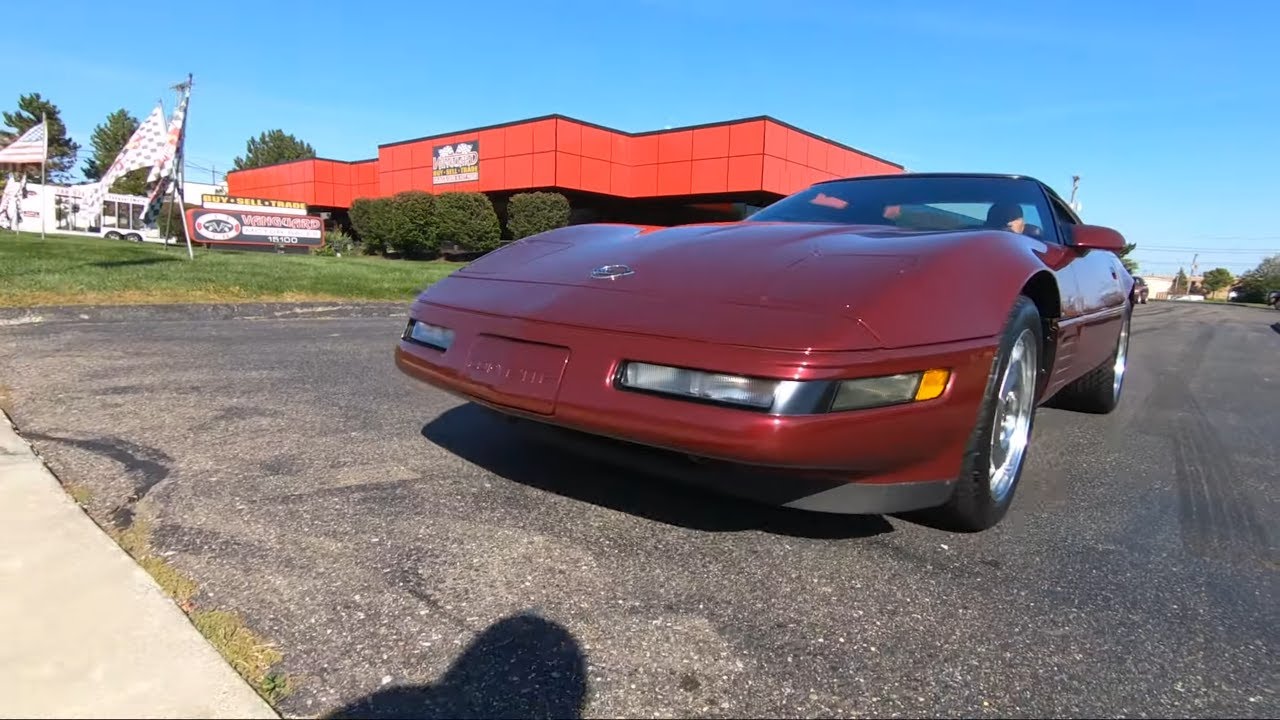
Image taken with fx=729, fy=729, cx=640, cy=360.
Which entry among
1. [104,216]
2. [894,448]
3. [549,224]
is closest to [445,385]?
[894,448]

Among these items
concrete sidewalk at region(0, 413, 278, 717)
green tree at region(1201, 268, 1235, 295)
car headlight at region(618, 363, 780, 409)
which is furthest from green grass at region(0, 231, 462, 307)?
green tree at region(1201, 268, 1235, 295)

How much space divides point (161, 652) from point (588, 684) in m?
0.88

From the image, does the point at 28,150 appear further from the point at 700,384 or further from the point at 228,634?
the point at 700,384

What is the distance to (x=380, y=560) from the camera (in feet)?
6.52

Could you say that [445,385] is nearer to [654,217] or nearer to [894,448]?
[894,448]

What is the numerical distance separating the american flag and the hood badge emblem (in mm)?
Answer: 19788

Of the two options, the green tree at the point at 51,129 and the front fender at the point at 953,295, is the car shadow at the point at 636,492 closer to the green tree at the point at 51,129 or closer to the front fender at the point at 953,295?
the front fender at the point at 953,295

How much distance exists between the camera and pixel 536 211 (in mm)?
24969

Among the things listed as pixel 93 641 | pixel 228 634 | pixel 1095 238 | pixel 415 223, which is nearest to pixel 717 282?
pixel 228 634

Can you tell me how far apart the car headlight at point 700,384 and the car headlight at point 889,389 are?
18 centimetres

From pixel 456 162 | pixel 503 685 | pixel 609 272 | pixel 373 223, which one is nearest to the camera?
pixel 503 685

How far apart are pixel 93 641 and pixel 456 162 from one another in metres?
29.2

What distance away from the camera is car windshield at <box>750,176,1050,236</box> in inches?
125

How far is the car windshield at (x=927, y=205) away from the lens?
3.16 m
